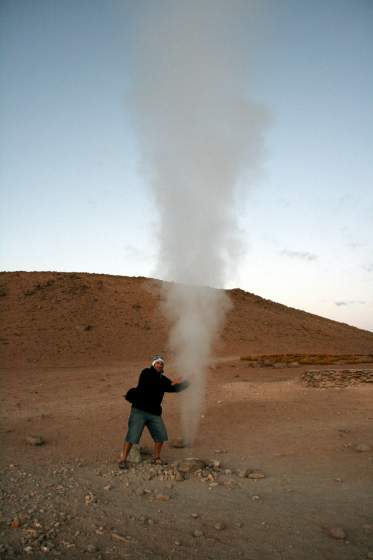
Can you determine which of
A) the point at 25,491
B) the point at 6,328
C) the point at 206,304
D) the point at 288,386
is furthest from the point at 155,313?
the point at 25,491

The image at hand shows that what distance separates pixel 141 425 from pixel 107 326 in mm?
28611

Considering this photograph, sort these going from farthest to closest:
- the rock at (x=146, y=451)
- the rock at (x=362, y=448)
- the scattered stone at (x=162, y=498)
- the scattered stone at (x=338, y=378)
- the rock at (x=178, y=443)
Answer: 1. the scattered stone at (x=338, y=378)
2. the rock at (x=178, y=443)
3. the rock at (x=362, y=448)
4. the rock at (x=146, y=451)
5. the scattered stone at (x=162, y=498)

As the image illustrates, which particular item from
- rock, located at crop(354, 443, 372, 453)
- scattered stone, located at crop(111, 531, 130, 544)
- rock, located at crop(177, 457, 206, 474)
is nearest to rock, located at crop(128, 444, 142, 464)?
rock, located at crop(177, 457, 206, 474)

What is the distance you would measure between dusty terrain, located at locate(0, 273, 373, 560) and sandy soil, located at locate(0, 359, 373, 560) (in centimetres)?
2

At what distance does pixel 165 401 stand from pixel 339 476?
7538mm

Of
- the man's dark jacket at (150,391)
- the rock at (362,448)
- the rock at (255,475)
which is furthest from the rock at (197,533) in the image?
the rock at (362,448)

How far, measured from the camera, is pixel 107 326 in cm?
3509

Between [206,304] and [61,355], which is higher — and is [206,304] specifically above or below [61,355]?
above

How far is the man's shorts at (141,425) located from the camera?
7.01 m

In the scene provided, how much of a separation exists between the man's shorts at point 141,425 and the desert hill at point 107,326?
19.3 metres

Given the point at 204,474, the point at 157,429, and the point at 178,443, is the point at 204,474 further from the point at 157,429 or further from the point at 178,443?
the point at 178,443

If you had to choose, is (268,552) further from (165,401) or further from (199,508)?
(165,401)

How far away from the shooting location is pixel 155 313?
39812 mm

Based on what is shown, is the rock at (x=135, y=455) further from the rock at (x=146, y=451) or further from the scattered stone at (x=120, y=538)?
the scattered stone at (x=120, y=538)
